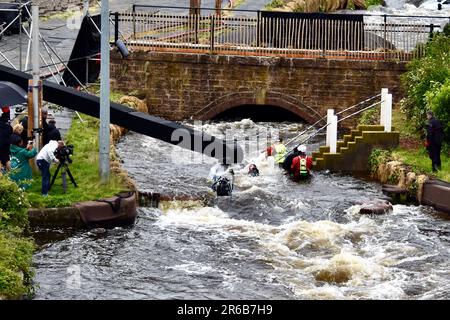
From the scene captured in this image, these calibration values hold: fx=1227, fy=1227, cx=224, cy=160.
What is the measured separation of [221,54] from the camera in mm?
38844

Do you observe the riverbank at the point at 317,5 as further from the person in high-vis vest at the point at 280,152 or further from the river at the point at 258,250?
the river at the point at 258,250

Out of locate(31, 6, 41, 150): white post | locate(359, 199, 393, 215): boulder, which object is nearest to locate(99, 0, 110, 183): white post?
locate(31, 6, 41, 150): white post

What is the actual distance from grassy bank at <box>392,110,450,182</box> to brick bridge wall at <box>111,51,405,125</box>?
3320mm

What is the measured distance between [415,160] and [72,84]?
1023 centimetres

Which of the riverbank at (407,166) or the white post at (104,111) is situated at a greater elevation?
the white post at (104,111)

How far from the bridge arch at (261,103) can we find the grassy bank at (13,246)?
56.6 feet

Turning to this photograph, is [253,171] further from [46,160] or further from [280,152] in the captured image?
[46,160]

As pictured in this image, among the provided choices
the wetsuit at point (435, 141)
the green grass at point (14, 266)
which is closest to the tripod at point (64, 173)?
the green grass at point (14, 266)

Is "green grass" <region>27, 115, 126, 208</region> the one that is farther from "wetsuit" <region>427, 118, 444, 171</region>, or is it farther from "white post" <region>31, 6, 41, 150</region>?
"wetsuit" <region>427, 118, 444, 171</region>

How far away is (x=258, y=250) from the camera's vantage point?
23953mm

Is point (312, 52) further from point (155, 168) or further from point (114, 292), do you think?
point (114, 292)

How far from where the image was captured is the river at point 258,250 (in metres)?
21.4

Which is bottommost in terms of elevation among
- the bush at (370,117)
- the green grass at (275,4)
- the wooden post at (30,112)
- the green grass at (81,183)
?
the green grass at (81,183)
